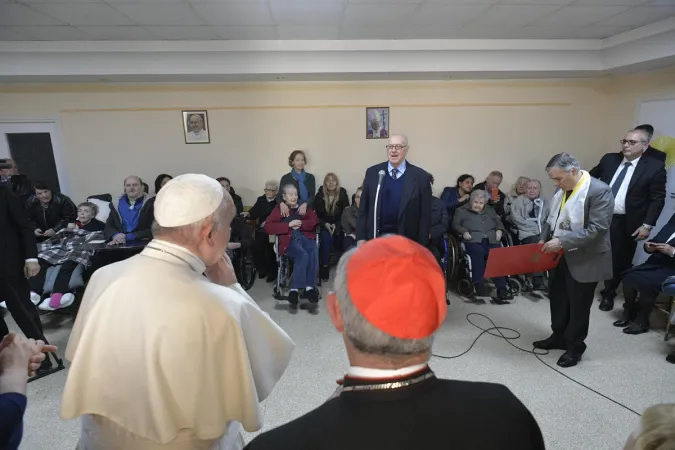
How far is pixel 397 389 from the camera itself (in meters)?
0.70

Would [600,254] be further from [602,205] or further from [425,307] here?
[425,307]

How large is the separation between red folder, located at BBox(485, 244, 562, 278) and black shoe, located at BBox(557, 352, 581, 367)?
66cm

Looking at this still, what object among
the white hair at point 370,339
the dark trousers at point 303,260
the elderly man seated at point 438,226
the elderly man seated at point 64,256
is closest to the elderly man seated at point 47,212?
the elderly man seated at point 64,256

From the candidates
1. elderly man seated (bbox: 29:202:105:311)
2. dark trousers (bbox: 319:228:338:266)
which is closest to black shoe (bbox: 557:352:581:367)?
dark trousers (bbox: 319:228:338:266)

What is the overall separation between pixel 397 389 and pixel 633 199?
169 inches

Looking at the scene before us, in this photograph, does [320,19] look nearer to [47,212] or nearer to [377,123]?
[377,123]

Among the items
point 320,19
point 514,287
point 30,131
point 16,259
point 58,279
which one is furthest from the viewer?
point 30,131

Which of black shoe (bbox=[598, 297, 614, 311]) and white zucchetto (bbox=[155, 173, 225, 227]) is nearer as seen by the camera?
white zucchetto (bbox=[155, 173, 225, 227])

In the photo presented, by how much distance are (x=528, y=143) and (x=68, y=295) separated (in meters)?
6.12

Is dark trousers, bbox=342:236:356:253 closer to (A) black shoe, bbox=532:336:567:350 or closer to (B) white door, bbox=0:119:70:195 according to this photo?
(A) black shoe, bbox=532:336:567:350

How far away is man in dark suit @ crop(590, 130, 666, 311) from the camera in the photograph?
12.2ft

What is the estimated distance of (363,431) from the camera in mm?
641

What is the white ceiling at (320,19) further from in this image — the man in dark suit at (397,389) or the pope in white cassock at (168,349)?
the man in dark suit at (397,389)

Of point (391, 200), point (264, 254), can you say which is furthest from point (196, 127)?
point (391, 200)
